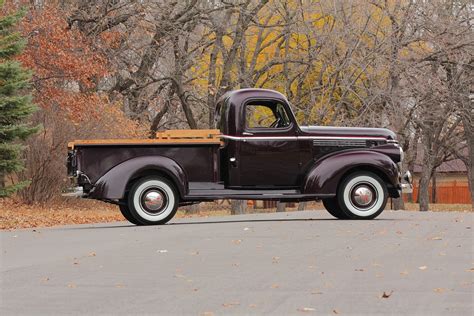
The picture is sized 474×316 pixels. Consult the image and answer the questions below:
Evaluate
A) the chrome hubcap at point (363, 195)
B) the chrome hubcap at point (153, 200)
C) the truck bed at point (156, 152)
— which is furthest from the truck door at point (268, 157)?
the chrome hubcap at point (153, 200)

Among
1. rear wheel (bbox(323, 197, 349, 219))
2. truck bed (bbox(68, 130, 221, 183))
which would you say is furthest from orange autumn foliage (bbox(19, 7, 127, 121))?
rear wheel (bbox(323, 197, 349, 219))

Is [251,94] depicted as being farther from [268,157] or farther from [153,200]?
[153,200]

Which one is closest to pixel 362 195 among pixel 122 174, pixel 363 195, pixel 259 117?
pixel 363 195

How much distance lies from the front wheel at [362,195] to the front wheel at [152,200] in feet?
10.7

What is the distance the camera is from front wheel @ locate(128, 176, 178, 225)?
18.5 m

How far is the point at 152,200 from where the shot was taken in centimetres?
1870

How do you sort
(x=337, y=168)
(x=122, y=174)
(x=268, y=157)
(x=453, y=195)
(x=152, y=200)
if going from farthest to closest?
1. (x=453, y=195)
2. (x=268, y=157)
3. (x=337, y=168)
4. (x=152, y=200)
5. (x=122, y=174)

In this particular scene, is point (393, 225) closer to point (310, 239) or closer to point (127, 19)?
point (310, 239)

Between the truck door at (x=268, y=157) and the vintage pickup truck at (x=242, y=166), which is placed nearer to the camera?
the vintage pickup truck at (x=242, y=166)

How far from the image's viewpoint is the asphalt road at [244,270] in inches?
351

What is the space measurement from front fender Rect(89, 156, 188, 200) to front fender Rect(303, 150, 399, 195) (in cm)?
267

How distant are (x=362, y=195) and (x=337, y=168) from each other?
33.1 inches

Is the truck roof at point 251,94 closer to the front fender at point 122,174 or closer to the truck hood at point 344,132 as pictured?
the truck hood at point 344,132

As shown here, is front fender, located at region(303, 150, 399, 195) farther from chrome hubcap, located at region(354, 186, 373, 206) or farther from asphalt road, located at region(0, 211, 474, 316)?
asphalt road, located at region(0, 211, 474, 316)
